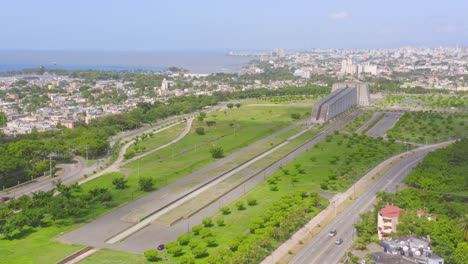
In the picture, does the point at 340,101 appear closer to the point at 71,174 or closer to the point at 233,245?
the point at 71,174

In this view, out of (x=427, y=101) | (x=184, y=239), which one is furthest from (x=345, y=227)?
(x=427, y=101)

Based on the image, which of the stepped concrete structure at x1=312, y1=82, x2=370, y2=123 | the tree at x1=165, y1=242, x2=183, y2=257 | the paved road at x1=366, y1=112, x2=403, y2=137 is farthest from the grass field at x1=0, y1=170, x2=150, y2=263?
the stepped concrete structure at x1=312, y1=82, x2=370, y2=123

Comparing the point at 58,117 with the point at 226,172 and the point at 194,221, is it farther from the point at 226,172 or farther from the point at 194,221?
the point at 194,221

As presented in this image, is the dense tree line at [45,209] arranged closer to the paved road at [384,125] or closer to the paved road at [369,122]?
the paved road at [384,125]

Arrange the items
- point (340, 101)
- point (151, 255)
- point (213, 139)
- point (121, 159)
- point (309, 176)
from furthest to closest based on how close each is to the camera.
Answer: point (340, 101) < point (213, 139) < point (121, 159) < point (309, 176) < point (151, 255)

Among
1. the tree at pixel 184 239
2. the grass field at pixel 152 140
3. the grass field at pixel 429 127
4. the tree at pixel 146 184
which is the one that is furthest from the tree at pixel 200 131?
the tree at pixel 184 239

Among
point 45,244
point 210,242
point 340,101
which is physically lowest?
point 45,244

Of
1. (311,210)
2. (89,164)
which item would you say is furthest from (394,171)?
(89,164)

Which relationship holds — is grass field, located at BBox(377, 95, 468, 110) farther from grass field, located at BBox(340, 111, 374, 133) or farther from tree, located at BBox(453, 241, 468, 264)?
tree, located at BBox(453, 241, 468, 264)
